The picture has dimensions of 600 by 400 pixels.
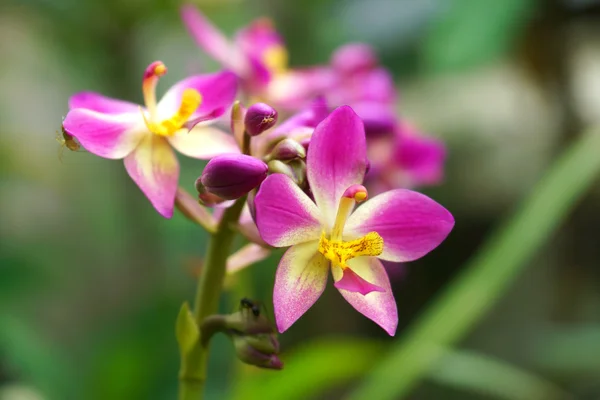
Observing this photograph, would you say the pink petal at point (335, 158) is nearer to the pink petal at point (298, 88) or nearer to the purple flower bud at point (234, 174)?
the purple flower bud at point (234, 174)

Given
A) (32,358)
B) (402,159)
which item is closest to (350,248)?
(402,159)

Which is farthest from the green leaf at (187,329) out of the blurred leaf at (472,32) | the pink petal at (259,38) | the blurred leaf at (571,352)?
the blurred leaf at (472,32)

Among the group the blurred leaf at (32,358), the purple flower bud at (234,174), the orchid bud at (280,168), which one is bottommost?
the blurred leaf at (32,358)

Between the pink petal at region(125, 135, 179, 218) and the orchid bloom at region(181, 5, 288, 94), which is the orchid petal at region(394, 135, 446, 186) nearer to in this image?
the orchid bloom at region(181, 5, 288, 94)

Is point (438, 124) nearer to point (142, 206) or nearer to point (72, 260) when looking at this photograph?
point (142, 206)

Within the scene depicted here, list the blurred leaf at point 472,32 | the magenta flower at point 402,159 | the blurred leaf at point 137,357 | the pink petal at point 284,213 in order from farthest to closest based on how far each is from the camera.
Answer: the blurred leaf at point 472,32 < the blurred leaf at point 137,357 < the magenta flower at point 402,159 < the pink petal at point 284,213

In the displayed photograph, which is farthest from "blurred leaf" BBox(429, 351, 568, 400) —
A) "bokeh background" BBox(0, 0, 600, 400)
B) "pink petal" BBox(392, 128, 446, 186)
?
"pink petal" BBox(392, 128, 446, 186)
